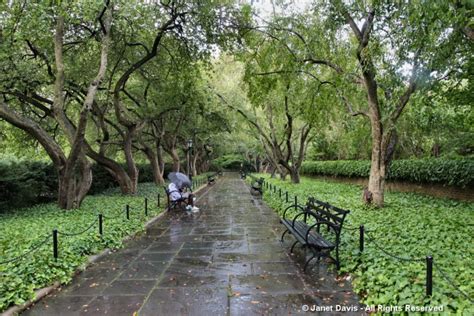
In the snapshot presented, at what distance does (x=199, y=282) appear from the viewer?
5133mm

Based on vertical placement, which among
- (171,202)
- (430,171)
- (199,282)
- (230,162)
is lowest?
(199,282)

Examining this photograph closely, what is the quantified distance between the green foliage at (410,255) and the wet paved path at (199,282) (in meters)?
0.45

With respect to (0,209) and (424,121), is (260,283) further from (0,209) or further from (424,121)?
(0,209)

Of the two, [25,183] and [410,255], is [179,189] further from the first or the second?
[410,255]

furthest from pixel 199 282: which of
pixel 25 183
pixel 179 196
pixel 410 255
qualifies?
pixel 25 183

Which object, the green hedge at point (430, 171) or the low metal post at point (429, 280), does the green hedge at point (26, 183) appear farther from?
the green hedge at point (430, 171)

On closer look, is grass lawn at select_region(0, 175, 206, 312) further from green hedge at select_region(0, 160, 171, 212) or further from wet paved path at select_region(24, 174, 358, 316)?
green hedge at select_region(0, 160, 171, 212)

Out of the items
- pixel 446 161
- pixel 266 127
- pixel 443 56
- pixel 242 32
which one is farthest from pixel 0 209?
pixel 266 127

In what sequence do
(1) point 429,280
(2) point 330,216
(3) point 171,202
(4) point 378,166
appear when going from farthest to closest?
(3) point 171,202 → (4) point 378,166 → (2) point 330,216 → (1) point 429,280

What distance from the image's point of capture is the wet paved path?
4.30m

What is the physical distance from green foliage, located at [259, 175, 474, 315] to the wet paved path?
45 cm

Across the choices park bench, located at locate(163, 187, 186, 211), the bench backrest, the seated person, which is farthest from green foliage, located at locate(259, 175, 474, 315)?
park bench, located at locate(163, 187, 186, 211)

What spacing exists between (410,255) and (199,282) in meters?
3.31

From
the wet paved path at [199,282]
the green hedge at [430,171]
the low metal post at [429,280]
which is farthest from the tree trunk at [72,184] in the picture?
the green hedge at [430,171]
